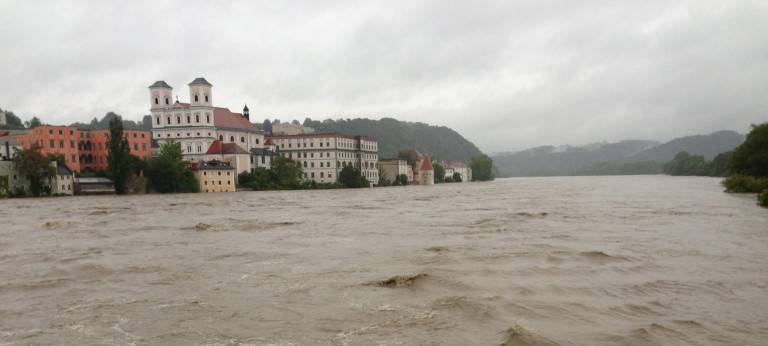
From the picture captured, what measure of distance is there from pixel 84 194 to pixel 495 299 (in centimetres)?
7497

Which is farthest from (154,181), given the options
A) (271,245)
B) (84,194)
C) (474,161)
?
(474,161)

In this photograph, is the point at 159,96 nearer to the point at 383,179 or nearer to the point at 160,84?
the point at 160,84

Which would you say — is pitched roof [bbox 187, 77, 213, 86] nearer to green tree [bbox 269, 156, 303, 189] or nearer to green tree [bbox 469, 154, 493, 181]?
green tree [bbox 269, 156, 303, 189]

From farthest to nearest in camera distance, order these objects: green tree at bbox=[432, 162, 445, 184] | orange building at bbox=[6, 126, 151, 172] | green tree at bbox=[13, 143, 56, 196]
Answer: green tree at bbox=[432, 162, 445, 184] → orange building at bbox=[6, 126, 151, 172] → green tree at bbox=[13, 143, 56, 196]

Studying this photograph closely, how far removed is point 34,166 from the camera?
Result: 6328 centimetres

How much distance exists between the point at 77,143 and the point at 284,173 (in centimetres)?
3439

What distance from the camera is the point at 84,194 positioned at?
68.8 m

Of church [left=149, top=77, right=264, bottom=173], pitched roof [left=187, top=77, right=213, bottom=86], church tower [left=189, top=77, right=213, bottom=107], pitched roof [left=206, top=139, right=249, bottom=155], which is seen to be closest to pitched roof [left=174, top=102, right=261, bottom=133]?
church [left=149, top=77, right=264, bottom=173]

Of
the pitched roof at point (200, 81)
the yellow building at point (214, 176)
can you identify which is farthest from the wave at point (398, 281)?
the pitched roof at point (200, 81)

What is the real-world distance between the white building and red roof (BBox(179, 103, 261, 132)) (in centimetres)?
646

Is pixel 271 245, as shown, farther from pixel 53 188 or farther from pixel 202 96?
pixel 202 96

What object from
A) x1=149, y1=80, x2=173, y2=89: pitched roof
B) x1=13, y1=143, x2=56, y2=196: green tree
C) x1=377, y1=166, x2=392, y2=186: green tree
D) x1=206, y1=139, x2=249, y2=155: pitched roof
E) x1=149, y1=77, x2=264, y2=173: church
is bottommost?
x1=377, y1=166, x2=392, y2=186: green tree

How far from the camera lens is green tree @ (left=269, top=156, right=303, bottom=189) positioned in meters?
89.3

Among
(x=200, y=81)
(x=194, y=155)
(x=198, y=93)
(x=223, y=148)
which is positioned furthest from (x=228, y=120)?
(x=223, y=148)
